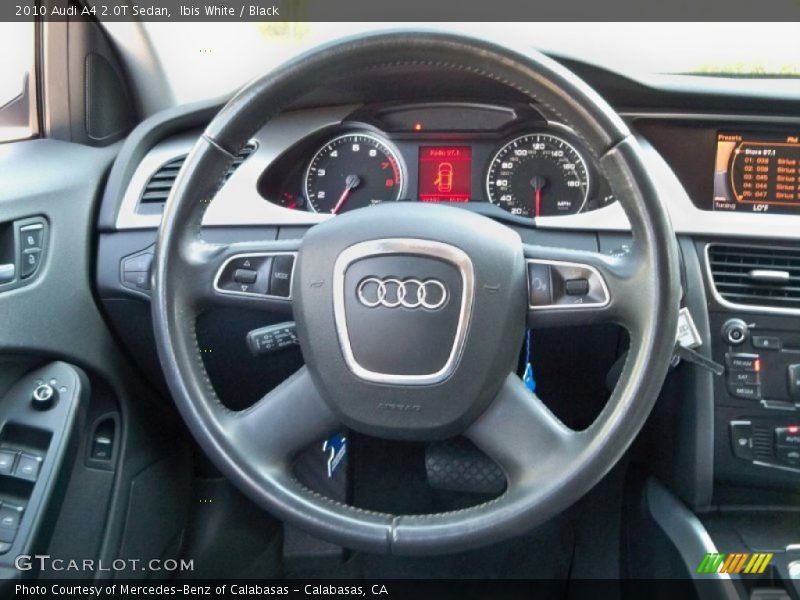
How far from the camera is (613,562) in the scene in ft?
6.68

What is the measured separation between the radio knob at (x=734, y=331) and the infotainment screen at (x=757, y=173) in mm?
257

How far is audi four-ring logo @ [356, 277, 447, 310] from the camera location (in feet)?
3.89

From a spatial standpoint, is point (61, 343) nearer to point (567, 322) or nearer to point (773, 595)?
point (567, 322)

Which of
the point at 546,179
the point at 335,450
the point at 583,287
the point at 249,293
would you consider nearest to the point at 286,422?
the point at 249,293

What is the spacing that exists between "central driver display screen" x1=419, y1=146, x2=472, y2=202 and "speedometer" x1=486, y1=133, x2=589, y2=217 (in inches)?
3.8

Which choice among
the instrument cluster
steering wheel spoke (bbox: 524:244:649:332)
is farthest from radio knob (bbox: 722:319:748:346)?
steering wheel spoke (bbox: 524:244:649:332)

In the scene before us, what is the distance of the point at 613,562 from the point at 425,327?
115cm

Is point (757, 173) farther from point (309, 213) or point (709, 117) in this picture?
point (309, 213)

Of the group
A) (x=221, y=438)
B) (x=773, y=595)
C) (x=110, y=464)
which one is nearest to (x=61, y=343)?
(x=110, y=464)

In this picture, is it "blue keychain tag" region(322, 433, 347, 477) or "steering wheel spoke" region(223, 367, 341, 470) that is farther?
"blue keychain tag" region(322, 433, 347, 477)

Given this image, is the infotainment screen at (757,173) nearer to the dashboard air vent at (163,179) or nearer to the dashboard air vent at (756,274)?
the dashboard air vent at (756,274)

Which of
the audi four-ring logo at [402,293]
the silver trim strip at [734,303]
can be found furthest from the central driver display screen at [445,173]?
the audi four-ring logo at [402,293]

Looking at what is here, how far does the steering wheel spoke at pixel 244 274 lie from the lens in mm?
1262

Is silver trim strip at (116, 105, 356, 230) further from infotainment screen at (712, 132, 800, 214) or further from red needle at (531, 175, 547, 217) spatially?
infotainment screen at (712, 132, 800, 214)
